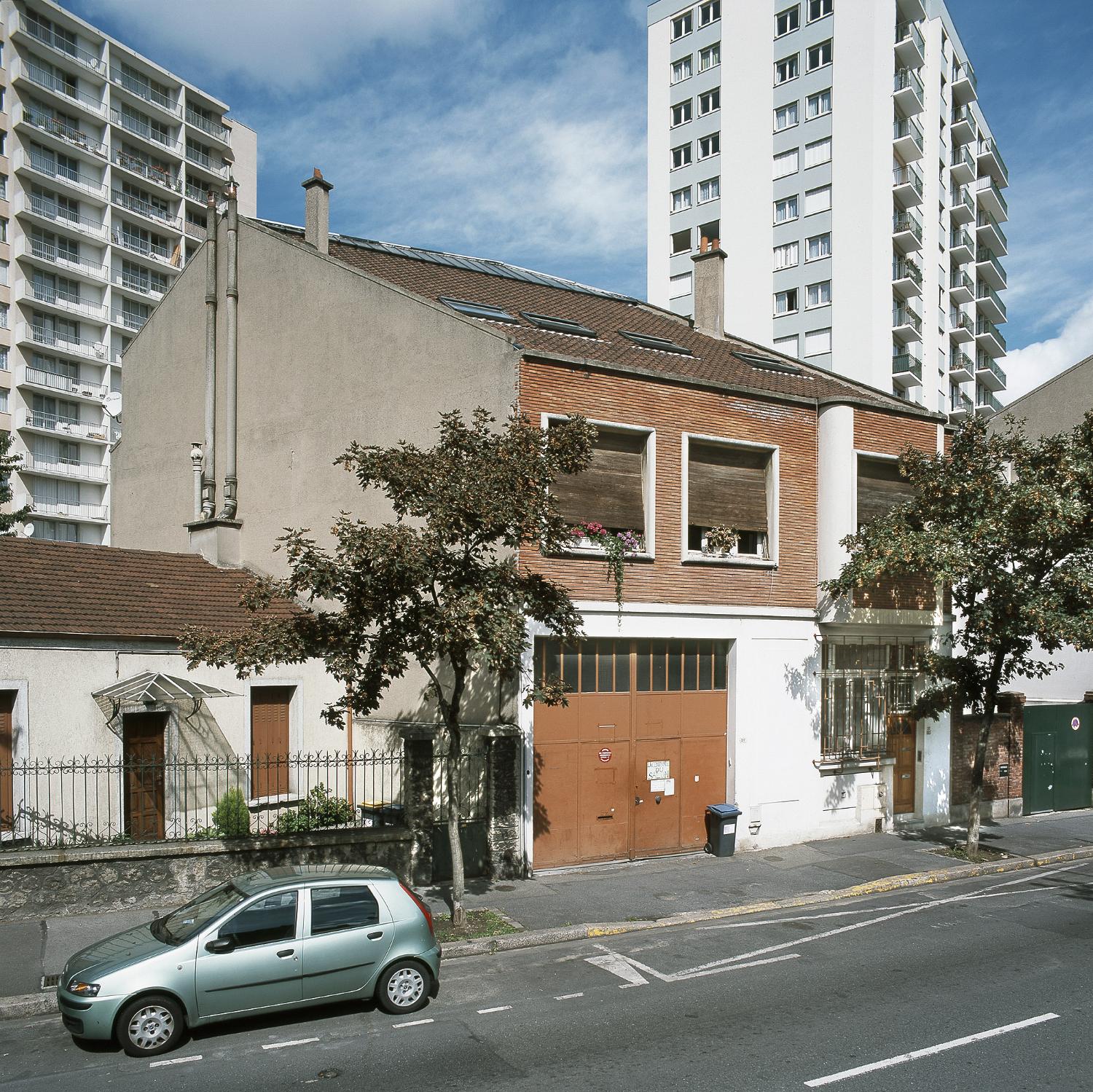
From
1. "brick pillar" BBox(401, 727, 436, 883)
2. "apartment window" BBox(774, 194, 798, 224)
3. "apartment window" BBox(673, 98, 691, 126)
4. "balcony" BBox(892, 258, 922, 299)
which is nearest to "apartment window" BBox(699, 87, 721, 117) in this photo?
"apartment window" BBox(673, 98, 691, 126)

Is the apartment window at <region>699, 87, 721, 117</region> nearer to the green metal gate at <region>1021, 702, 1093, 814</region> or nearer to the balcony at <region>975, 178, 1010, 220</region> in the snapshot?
the balcony at <region>975, 178, 1010, 220</region>

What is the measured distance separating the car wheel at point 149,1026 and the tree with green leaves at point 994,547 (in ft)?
41.8

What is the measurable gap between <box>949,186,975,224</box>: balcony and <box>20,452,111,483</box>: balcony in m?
46.5

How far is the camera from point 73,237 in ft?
183

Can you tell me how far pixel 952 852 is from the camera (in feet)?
60.4

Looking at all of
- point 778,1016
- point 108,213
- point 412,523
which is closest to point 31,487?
point 108,213

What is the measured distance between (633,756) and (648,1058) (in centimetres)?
874

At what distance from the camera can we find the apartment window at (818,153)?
156 feet

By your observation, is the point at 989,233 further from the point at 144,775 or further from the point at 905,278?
the point at 144,775

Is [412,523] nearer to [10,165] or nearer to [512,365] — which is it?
[512,365]

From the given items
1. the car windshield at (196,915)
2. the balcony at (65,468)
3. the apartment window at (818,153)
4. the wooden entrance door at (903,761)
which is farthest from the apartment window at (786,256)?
the car windshield at (196,915)

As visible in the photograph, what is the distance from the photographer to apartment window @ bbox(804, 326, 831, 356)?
47.4m

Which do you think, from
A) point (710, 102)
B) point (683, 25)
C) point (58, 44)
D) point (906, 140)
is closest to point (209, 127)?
point (58, 44)

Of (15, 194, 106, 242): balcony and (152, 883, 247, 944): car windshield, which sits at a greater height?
(15, 194, 106, 242): balcony
